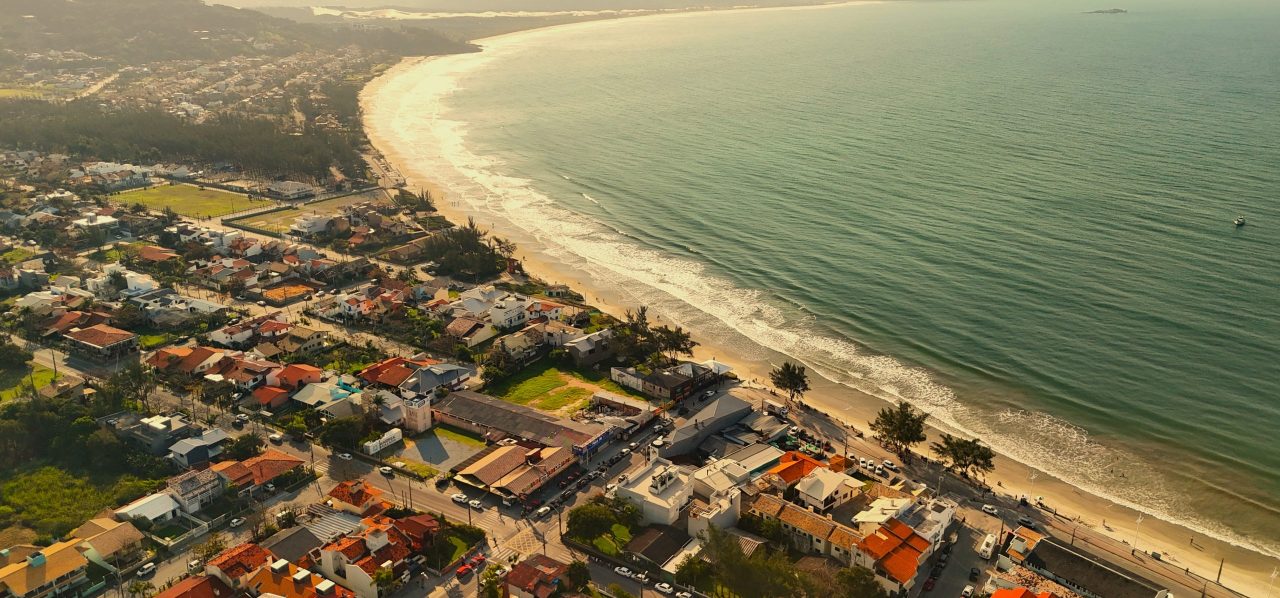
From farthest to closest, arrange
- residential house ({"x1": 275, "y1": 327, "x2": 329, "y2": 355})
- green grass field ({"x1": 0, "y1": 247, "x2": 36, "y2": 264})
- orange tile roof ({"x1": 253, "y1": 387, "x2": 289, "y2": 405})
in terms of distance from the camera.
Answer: green grass field ({"x1": 0, "y1": 247, "x2": 36, "y2": 264})
residential house ({"x1": 275, "y1": 327, "x2": 329, "y2": 355})
orange tile roof ({"x1": 253, "y1": 387, "x2": 289, "y2": 405})

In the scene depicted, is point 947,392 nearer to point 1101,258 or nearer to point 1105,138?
point 1101,258

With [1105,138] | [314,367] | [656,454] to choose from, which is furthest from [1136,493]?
[1105,138]

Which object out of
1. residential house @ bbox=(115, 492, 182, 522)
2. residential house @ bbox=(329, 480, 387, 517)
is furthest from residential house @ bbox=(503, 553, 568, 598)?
residential house @ bbox=(115, 492, 182, 522)

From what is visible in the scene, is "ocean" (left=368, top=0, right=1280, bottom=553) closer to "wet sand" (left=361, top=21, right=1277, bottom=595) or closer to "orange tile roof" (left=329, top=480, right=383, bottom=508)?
"wet sand" (left=361, top=21, right=1277, bottom=595)

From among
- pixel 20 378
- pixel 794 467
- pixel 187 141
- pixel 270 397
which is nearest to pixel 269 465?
pixel 270 397

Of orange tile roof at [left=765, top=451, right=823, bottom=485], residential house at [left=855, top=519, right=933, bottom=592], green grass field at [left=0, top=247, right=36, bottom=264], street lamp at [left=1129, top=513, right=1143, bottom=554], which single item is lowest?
green grass field at [left=0, top=247, right=36, bottom=264]
